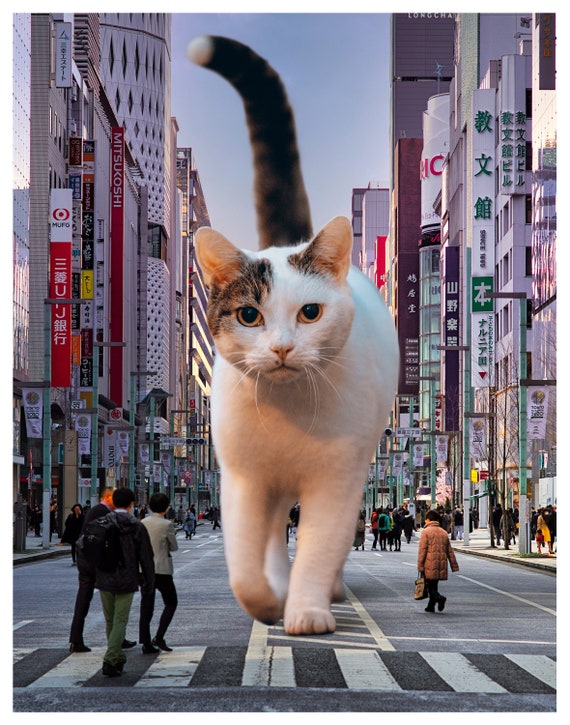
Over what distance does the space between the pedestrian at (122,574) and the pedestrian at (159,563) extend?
0.42m

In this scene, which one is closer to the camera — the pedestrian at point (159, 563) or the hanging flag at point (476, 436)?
the pedestrian at point (159, 563)

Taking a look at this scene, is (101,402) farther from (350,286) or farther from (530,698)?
(350,286)

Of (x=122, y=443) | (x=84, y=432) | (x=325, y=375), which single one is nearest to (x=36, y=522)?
(x=84, y=432)

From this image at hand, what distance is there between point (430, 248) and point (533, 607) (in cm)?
9056

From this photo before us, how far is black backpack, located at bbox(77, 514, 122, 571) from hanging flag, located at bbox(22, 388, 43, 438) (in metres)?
27.0

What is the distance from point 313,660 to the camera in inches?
508

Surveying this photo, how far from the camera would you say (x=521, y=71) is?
79.8 meters

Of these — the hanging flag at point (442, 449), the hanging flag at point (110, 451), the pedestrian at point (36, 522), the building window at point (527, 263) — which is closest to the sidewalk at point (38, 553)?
the hanging flag at point (110, 451)

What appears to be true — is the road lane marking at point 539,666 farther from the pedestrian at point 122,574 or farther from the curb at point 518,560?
the curb at point 518,560

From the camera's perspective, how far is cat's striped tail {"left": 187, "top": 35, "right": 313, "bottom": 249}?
28.5 feet

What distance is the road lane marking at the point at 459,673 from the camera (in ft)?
45.8

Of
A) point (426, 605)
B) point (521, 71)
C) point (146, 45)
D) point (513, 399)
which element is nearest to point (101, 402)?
point (513, 399)

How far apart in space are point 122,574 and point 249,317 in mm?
6178
